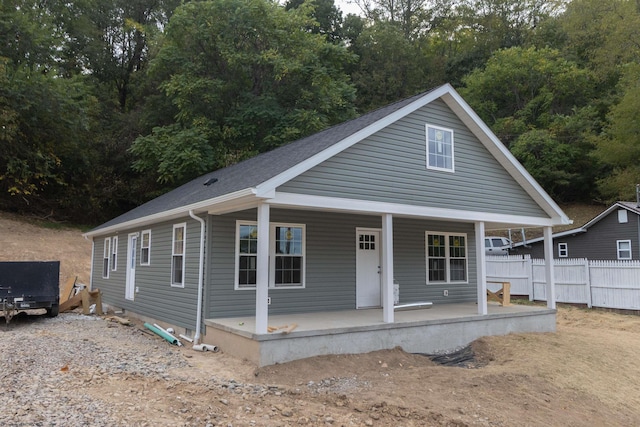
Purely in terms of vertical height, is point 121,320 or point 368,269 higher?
point 368,269

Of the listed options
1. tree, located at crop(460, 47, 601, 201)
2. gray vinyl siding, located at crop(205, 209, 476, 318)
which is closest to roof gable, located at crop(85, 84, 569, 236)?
gray vinyl siding, located at crop(205, 209, 476, 318)

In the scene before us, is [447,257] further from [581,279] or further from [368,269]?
[581,279]

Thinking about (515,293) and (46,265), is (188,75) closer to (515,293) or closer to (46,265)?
(46,265)

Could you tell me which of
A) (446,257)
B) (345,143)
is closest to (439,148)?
(345,143)

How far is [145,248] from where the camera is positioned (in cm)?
1202

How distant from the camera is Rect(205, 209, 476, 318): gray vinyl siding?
29.6 feet

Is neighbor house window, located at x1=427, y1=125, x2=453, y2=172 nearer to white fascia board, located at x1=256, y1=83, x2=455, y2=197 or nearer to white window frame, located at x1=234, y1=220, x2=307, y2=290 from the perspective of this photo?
white fascia board, located at x1=256, y1=83, x2=455, y2=197

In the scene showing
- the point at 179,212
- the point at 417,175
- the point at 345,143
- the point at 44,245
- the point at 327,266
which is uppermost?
the point at 345,143

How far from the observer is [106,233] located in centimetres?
1485

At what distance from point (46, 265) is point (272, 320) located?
6575mm

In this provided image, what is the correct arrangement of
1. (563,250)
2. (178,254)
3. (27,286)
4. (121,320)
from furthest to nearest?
(563,250)
(121,320)
(27,286)
(178,254)

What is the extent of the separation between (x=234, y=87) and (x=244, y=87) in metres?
0.71

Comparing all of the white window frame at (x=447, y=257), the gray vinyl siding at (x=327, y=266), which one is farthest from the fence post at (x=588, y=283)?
the white window frame at (x=447, y=257)

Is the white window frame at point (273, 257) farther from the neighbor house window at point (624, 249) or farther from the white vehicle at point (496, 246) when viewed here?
the neighbor house window at point (624, 249)
